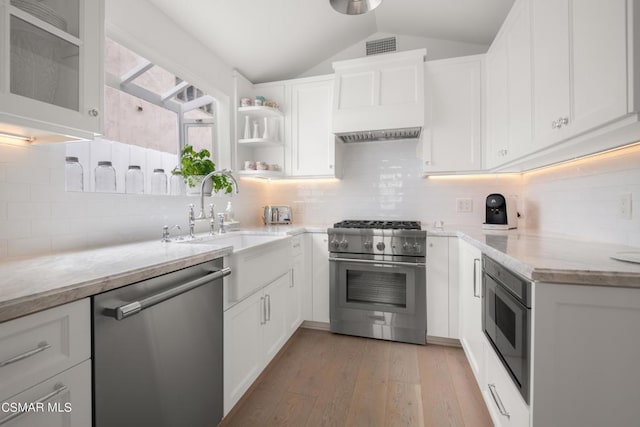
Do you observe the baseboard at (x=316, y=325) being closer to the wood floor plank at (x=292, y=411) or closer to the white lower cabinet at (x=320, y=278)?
the white lower cabinet at (x=320, y=278)

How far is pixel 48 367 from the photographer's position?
753 mm

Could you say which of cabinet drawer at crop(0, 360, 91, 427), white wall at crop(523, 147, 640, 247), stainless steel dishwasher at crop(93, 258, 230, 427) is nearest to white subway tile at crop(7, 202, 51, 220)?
stainless steel dishwasher at crop(93, 258, 230, 427)

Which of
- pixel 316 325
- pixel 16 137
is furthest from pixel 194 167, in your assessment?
pixel 316 325

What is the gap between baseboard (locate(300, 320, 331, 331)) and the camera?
2.70 metres

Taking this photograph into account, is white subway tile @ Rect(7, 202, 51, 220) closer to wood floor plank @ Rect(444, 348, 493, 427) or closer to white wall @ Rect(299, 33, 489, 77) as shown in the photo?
wood floor plank @ Rect(444, 348, 493, 427)

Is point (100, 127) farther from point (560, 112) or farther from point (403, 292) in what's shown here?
point (403, 292)

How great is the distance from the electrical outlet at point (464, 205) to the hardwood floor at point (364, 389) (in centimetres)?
124

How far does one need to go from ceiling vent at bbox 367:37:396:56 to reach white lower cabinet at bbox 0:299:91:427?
315 centimetres

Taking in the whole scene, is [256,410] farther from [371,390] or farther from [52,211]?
[52,211]

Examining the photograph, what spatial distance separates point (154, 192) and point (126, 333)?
4.20ft

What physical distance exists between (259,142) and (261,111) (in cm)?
31

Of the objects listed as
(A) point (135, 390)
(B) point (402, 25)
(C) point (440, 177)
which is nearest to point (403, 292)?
(C) point (440, 177)

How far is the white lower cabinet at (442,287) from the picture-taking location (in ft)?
7.70

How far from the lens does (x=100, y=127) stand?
1241mm
